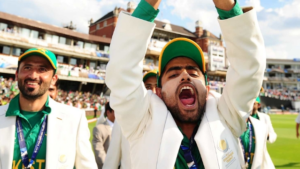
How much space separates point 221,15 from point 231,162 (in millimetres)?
1063

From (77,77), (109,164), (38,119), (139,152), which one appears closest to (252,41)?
(139,152)

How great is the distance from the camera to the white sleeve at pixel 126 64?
1.45 metres

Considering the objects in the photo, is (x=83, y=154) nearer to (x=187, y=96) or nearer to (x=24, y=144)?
(x=24, y=144)

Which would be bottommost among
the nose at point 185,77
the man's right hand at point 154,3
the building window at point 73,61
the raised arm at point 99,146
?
the raised arm at point 99,146

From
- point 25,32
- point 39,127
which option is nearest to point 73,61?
point 25,32

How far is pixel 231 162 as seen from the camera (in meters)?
1.55

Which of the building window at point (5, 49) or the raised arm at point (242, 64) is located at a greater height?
the building window at point (5, 49)

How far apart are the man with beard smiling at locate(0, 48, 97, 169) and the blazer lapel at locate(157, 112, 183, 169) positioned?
1.16 meters

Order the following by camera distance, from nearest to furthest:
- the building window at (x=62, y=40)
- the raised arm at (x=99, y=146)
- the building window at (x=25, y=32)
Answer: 1. the raised arm at (x=99, y=146)
2. the building window at (x=25, y=32)
3. the building window at (x=62, y=40)

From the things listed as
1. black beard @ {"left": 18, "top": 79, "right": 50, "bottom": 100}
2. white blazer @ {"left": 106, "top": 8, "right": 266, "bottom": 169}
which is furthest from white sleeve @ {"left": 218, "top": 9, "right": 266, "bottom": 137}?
black beard @ {"left": 18, "top": 79, "right": 50, "bottom": 100}

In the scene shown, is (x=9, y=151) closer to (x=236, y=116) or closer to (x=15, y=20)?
(x=236, y=116)

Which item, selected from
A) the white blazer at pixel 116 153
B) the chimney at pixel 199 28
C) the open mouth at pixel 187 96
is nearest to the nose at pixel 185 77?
the open mouth at pixel 187 96

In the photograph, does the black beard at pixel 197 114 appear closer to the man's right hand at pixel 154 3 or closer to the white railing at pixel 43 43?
the man's right hand at pixel 154 3

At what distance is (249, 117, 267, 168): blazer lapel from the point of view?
2.31 meters
